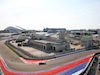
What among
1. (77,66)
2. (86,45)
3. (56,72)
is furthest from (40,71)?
(86,45)

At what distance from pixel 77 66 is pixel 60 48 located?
46.2 ft

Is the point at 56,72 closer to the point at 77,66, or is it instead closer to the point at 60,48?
the point at 77,66

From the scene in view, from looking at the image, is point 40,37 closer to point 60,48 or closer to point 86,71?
point 60,48

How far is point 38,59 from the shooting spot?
85.3ft

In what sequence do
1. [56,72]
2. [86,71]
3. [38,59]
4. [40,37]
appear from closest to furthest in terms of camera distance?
[86,71], [56,72], [38,59], [40,37]

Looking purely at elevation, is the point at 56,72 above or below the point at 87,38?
below

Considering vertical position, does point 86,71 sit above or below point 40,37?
below

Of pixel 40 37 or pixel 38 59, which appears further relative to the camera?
pixel 40 37

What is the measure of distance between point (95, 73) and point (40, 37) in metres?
37.9

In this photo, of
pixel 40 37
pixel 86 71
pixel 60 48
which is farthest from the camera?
pixel 40 37

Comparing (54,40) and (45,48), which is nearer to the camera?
(45,48)

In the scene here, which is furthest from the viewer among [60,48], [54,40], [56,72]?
[54,40]

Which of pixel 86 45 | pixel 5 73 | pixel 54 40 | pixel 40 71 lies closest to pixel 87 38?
pixel 86 45

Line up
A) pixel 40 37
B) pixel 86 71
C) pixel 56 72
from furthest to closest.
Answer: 1. pixel 40 37
2. pixel 56 72
3. pixel 86 71
